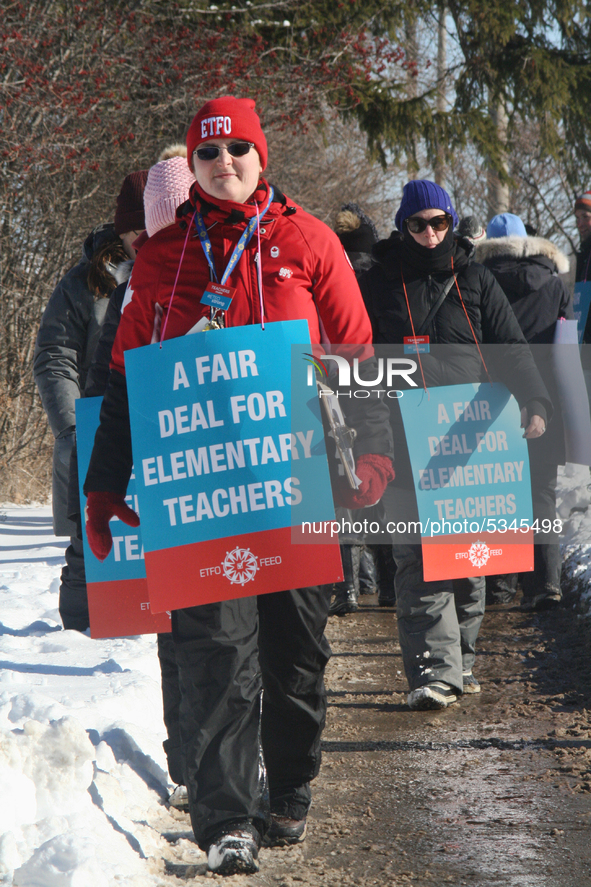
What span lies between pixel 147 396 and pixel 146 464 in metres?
0.19

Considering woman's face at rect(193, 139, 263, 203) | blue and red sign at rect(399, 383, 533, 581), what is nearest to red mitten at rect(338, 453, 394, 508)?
woman's face at rect(193, 139, 263, 203)

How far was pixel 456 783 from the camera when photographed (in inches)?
125

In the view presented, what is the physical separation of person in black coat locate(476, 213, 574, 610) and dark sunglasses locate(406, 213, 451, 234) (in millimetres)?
1774

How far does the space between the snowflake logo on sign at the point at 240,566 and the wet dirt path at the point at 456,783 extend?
760 mm

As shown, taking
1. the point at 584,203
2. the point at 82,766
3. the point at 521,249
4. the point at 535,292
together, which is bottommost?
the point at 82,766

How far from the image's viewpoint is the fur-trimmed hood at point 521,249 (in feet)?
19.2

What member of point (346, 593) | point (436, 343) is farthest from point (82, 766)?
point (346, 593)

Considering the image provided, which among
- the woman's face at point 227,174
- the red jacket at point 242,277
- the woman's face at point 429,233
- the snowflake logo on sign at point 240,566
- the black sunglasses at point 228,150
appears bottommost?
the snowflake logo on sign at point 240,566

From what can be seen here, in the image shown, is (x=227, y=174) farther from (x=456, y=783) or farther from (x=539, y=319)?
(x=539, y=319)

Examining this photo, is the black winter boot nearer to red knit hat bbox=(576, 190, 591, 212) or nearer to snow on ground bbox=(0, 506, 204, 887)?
snow on ground bbox=(0, 506, 204, 887)

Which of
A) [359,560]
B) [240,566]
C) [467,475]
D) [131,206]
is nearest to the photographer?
[240,566]

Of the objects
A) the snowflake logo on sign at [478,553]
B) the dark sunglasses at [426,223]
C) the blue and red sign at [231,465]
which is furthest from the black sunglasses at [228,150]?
the snowflake logo on sign at [478,553]

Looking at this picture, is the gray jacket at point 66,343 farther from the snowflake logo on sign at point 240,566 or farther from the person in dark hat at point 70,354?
the snowflake logo on sign at point 240,566

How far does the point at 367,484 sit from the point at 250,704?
679mm
